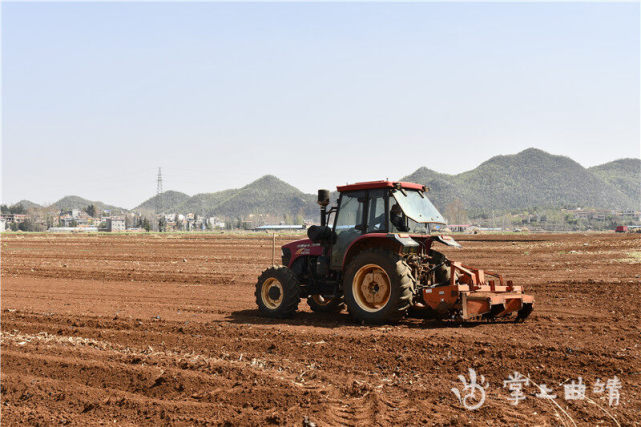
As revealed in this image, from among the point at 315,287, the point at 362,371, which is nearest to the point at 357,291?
the point at 315,287

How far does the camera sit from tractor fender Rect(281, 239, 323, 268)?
10731mm

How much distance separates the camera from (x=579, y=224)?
17012 centimetres

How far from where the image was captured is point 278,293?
417 inches

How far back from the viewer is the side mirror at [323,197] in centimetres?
995

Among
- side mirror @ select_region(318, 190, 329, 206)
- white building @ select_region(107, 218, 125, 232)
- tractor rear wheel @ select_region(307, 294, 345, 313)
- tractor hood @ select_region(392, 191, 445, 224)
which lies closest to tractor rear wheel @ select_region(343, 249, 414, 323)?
tractor hood @ select_region(392, 191, 445, 224)

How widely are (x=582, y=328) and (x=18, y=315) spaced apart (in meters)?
10.3

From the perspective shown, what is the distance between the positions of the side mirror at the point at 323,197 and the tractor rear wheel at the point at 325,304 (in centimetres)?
220

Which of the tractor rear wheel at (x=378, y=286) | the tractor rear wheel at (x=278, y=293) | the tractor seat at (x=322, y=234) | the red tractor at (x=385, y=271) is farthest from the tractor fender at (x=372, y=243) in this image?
the tractor rear wheel at (x=278, y=293)

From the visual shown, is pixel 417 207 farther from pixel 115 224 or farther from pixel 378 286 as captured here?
pixel 115 224

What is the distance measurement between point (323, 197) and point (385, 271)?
69.9 inches

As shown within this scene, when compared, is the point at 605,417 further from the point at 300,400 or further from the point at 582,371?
the point at 300,400

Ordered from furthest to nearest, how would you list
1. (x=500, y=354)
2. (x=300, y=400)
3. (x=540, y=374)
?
(x=500, y=354) → (x=540, y=374) → (x=300, y=400)

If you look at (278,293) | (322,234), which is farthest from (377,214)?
(278,293)

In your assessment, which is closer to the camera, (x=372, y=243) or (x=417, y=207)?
(x=372, y=243)
